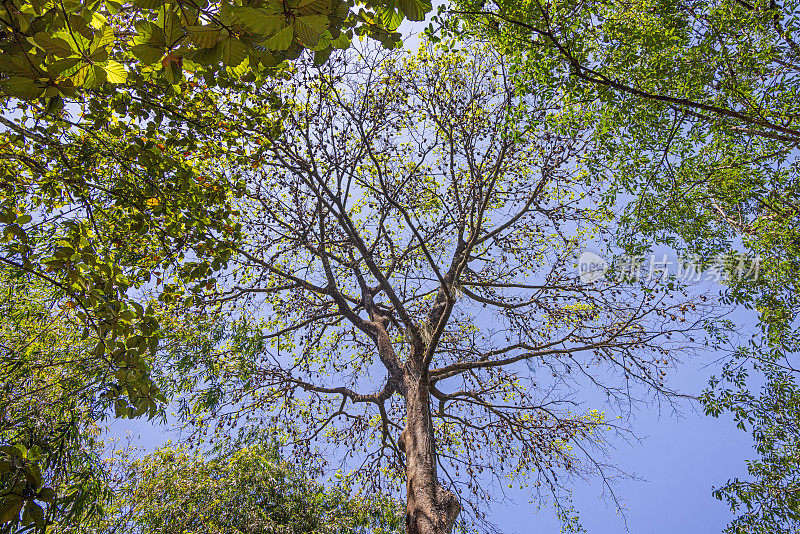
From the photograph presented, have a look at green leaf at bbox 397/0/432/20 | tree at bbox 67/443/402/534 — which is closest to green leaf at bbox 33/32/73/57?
green leaf at bbox 397/0/432/20

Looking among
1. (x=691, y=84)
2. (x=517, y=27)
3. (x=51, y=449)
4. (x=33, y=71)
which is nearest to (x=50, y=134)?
(x=33, y=71)

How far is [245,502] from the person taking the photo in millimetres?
7070

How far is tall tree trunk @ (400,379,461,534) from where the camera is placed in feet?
13.1

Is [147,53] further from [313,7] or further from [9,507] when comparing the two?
[9,507]

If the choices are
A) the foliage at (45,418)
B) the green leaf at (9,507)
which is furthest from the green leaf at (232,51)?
the green leaf at (9,507)

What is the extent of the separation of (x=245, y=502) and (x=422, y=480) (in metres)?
4.39

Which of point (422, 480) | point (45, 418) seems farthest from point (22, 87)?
point (422, 480)

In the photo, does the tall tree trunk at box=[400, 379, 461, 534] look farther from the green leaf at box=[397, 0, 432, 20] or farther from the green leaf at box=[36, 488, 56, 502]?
the green leaf at box=[397, 0, 432, 20]

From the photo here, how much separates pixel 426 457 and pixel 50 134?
177 inches

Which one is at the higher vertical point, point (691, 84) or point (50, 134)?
point (691, 84)

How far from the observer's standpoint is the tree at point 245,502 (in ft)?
22.5

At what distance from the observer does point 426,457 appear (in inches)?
180

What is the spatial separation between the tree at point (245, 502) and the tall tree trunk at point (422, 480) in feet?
10.2

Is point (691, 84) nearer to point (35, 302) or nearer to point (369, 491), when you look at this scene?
point (369, 491)
